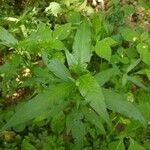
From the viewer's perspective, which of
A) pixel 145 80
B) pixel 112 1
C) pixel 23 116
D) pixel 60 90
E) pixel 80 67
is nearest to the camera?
pixel 23 116

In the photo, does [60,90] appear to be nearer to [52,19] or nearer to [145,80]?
[145,80]

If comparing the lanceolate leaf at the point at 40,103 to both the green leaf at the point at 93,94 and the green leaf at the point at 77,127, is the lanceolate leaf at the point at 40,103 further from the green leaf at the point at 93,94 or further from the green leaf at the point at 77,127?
the green leaf at the point at 77,127

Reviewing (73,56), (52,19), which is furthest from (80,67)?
(52,19)

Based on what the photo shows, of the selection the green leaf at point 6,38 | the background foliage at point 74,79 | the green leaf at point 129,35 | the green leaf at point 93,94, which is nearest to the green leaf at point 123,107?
the background foliage at point 74,79

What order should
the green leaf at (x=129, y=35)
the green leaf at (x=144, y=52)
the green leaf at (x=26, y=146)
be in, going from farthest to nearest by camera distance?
the green leaf at (x=129, y=35)
the green leaf at (x=144, y=52)
the green leaf at (x=26, y=146)

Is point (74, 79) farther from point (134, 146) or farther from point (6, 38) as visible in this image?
point (134, 146)

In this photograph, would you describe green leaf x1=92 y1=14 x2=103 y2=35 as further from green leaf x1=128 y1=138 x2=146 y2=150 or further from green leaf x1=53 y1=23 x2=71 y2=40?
green leaf x1=128 y1=138 x2=146 y2=150
